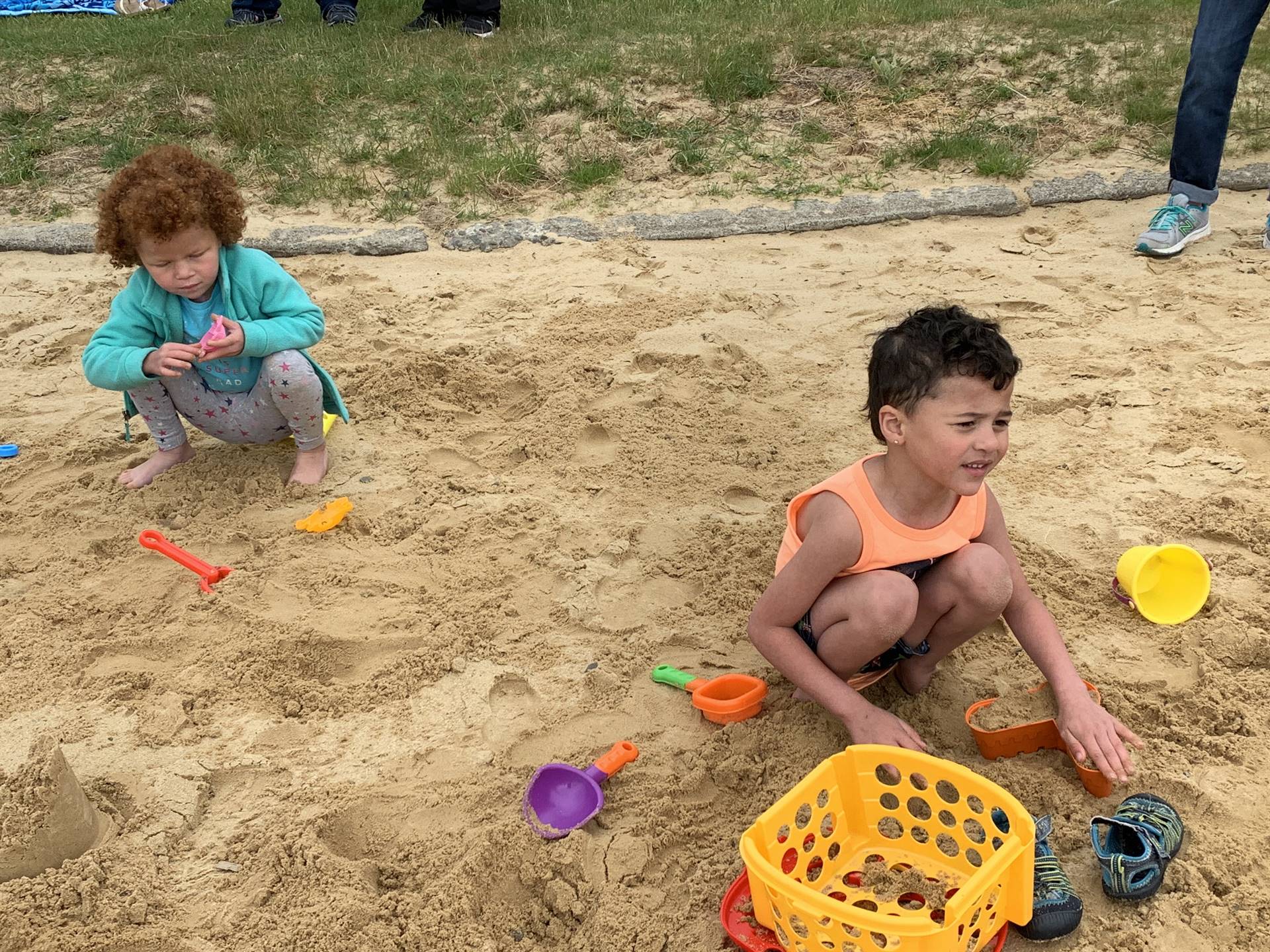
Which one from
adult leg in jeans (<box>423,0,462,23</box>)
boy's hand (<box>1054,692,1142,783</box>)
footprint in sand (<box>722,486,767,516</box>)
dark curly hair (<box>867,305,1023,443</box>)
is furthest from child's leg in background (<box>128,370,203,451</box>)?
adult leg in jeans (<box>423,0,462,23</box>)

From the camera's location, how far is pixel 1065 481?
2977mm

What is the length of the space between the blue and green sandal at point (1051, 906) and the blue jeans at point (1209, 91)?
10.9 ft

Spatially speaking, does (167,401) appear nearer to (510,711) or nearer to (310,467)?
(310,467)

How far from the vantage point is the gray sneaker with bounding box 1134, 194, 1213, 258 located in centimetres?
418

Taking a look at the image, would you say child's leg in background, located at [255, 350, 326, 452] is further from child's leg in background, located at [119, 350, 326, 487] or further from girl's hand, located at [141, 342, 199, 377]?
girl's hand, located at [141, 342, 199, 377]

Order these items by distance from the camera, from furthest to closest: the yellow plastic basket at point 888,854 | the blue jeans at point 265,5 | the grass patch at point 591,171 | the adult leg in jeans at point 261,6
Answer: the adult leg in jeans at point 261,6 → the blue jeans at point 265,5 → the grass patch at point 591,171 → the yellow plastic basket at point 888,854

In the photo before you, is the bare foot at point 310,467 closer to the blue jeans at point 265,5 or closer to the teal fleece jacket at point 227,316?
the teal fleece jacket at point 227,316

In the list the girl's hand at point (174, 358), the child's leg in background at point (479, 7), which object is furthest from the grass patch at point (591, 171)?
the girl's hand at point (174, 358)

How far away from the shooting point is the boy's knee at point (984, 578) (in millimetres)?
2055

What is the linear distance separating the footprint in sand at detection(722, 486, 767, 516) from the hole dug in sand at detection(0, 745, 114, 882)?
5.41 feet

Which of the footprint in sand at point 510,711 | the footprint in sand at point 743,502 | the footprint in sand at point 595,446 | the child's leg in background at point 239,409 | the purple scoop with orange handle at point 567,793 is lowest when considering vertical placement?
the footprint in sand at point 510,711

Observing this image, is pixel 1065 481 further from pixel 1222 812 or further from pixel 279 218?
pixel 279 218

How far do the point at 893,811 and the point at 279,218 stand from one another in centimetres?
394

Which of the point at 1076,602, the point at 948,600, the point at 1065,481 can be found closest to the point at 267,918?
the point at 948,600
